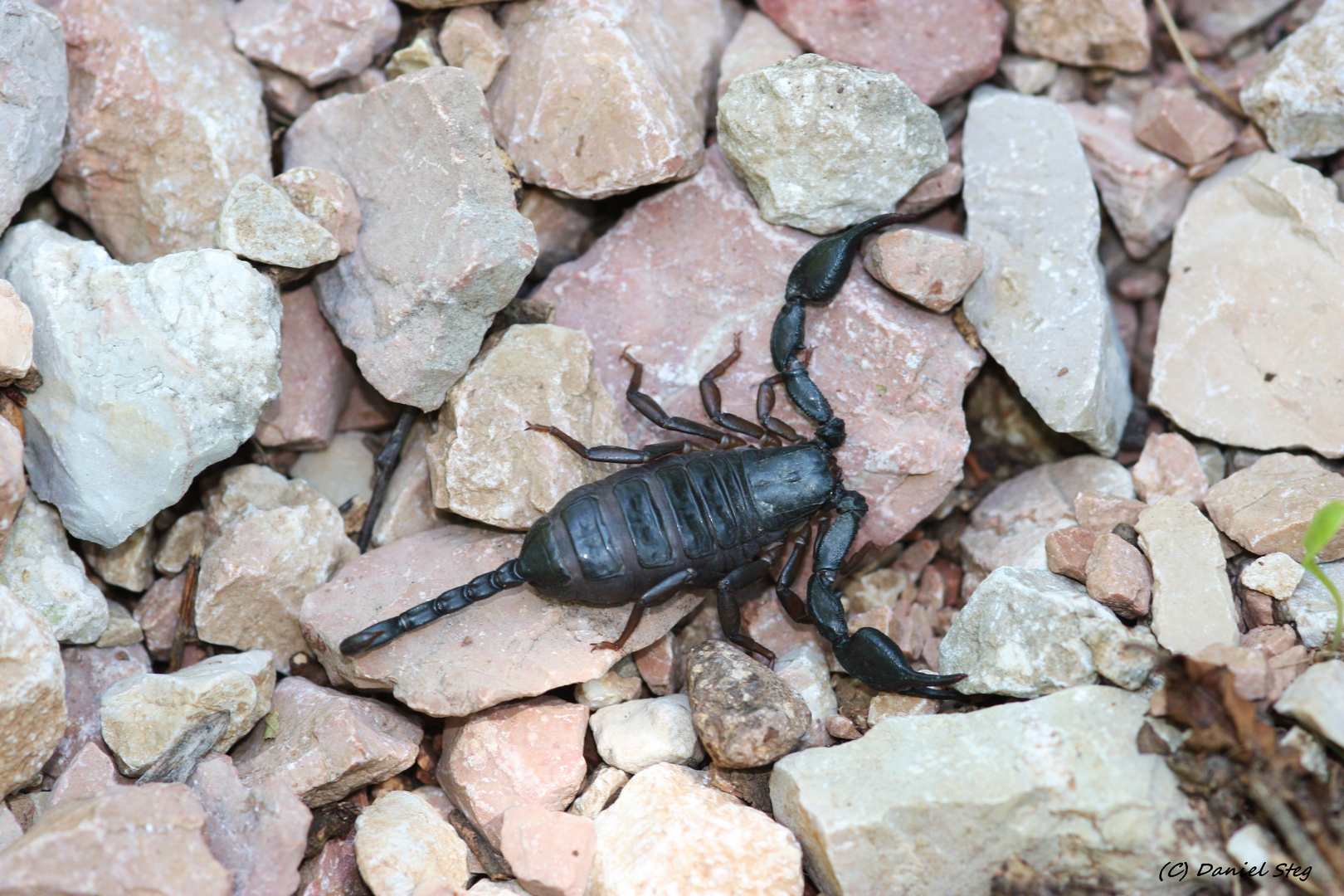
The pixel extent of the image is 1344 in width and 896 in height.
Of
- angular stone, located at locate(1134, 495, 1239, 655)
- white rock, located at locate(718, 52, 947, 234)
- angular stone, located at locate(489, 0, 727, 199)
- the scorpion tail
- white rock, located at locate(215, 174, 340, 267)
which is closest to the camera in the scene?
angular stone, located at locate(1134, 495, 1239, 655)

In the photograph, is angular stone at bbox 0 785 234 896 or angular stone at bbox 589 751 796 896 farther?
angular stone at bbox 589 751 796 896

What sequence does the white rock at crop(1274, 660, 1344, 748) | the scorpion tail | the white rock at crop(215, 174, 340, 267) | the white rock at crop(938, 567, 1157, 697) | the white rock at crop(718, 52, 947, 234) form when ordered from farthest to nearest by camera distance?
the white rock at crop(718, 52, 947, 234) < the white rock at crop(215, 174, 340, 267) < the scorpion tail < the white rock at crop(938, 567, 1157, 697) < the white rock at crop(1274, 660, 1344, 748)

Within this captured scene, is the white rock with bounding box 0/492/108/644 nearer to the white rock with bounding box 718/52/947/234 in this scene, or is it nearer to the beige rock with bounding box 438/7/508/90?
the beige rock with bounding box 438/7/508/90

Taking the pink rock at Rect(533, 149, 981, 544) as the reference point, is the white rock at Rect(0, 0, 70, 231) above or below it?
above

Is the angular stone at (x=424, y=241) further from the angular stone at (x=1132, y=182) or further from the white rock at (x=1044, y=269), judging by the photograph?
the angular stone at (x=1132, y=182)

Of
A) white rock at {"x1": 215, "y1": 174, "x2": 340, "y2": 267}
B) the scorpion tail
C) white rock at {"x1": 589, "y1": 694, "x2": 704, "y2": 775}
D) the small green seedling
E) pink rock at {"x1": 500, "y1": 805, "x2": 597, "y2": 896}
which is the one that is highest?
white rock at {"x1": 215, "y1": 174, "x2": 340, "y2": 267}

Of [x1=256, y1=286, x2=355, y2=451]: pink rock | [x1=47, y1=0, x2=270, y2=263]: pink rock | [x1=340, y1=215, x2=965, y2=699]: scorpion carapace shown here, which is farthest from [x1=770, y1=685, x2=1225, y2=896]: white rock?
[x1=47, y1=0, x2=270, y2=263]: pink rock

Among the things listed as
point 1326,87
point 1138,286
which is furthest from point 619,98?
point 1326,87
